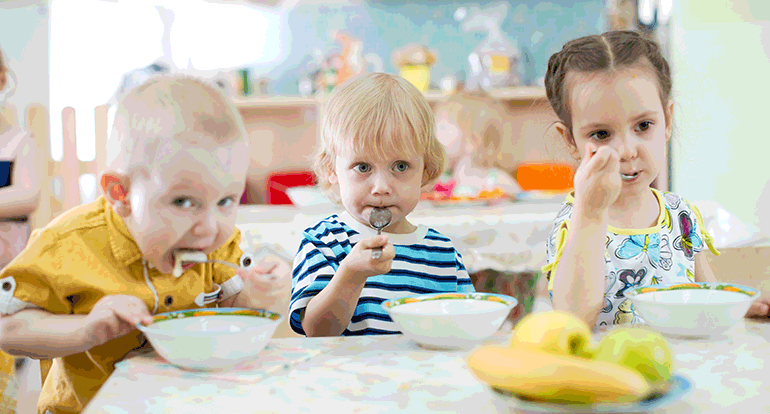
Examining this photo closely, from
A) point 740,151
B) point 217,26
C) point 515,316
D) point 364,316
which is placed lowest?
point 515,316

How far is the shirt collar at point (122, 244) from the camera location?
0.79 meters

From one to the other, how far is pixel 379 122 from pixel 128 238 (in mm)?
381

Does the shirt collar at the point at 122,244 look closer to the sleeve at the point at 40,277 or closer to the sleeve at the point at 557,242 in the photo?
the sleeve at the point at 40,277

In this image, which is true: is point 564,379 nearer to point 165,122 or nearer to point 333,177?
point 165,122

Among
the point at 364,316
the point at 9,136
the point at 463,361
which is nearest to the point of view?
the point at 463,361

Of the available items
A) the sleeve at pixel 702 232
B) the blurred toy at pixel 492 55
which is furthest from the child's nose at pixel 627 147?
the blurred toy at pixel 492 55

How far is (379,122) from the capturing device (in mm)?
951

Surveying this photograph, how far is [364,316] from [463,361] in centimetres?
34

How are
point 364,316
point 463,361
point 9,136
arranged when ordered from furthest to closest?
point 9,136 → point 364,316 → point 463,361

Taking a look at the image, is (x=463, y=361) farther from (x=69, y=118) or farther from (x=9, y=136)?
(x=69, y=118)

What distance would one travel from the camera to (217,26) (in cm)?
334

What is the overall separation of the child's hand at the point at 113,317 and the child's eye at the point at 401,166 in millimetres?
418

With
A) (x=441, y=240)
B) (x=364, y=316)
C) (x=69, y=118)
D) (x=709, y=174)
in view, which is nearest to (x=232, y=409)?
(x=364, y=316)

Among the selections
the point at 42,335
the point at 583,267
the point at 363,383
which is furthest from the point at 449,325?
the point at 42,335
